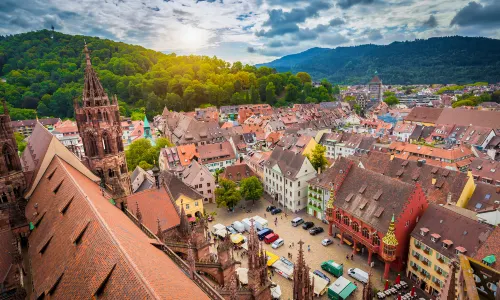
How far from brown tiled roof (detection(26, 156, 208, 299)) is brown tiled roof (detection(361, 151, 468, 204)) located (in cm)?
3865

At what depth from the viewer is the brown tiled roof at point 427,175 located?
131 ft

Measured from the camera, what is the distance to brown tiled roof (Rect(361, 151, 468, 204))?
40.0 m

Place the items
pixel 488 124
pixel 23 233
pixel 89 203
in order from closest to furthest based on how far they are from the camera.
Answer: pixel 89 203 < pixel 23 233 < pixel 488 124

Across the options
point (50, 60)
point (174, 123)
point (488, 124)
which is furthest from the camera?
point (50, 60)

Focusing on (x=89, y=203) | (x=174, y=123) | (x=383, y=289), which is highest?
(x=89, y=203)

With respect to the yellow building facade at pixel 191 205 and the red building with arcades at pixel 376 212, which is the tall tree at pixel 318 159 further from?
the yellow building facade at pixel 191 205

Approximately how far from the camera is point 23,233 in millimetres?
22844

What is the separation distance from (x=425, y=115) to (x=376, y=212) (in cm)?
9337

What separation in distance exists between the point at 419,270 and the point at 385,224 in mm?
5926

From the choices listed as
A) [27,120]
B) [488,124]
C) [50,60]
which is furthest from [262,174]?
[50,60]

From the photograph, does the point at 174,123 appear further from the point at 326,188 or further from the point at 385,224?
the point at 385,224

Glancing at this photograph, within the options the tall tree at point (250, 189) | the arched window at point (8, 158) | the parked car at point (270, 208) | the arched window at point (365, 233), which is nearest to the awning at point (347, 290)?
the arched window at point (365, 233)

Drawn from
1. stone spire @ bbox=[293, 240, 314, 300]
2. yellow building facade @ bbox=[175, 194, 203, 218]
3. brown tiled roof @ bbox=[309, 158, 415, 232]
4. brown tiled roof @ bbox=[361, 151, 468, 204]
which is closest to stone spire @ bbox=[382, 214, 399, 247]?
brown tiled roof @ bbox=[309, 158, 415, 232]

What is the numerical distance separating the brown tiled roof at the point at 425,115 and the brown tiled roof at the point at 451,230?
87.6 metres
